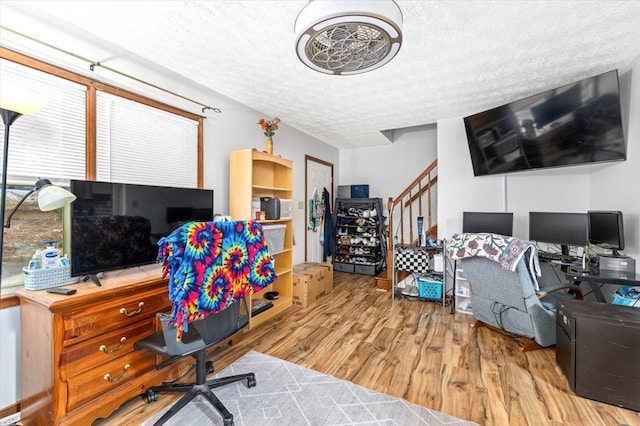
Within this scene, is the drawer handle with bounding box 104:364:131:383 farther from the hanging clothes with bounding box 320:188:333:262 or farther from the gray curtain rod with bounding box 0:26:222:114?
the hanging clothes with bounding box 320:188:333:262

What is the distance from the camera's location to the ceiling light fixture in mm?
1196

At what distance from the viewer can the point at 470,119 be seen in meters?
3.25

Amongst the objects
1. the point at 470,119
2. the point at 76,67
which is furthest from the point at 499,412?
the point at 76,67

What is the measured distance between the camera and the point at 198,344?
1519mm

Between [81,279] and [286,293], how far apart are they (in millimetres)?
2108

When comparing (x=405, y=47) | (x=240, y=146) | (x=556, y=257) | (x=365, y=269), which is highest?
(x=405, y=47)

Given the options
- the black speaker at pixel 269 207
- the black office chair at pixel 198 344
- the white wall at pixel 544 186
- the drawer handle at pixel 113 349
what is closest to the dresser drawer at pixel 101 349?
the drawer handle at pixel 113 349

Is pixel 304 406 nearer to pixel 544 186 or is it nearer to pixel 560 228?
pixel 560 228

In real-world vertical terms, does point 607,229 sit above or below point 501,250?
above

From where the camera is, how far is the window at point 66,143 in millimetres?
1644

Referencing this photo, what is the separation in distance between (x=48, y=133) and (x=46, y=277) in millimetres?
936

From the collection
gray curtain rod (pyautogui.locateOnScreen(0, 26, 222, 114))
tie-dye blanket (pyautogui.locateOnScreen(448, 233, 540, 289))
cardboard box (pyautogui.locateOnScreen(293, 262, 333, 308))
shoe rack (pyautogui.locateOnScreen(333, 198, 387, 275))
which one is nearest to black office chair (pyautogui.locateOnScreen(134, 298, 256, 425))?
cardboard box (pyautogui.locateOnScreen(293, 262, 333, 308))

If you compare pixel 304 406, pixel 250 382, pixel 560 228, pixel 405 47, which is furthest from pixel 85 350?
pixel 560 228

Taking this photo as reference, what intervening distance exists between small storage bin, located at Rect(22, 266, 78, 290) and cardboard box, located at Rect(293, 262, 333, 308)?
2230 millimetres
